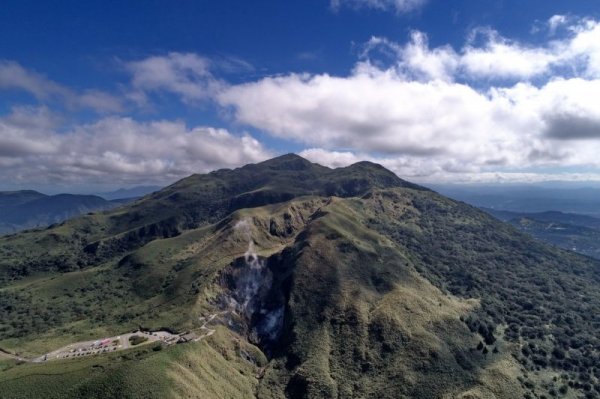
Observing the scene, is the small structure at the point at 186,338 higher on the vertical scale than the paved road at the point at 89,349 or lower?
higher

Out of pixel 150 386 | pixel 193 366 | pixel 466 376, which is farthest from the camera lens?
pixel 466 376

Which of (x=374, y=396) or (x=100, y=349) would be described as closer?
(x=374, y=396)

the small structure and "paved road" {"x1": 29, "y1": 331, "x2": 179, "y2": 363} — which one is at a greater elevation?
the small structure

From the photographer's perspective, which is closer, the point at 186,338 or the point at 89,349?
the point at 89,349

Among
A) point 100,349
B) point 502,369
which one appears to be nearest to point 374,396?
point 502,369

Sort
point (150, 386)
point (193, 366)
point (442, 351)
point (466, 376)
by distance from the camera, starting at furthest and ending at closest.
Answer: point (442, 351)
point (466, 376)
point (193, 366)
point (150, 386)

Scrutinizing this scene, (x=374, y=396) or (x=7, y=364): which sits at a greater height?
(x=7, y=364)

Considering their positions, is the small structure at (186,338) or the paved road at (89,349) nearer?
the paved road at (89,349)

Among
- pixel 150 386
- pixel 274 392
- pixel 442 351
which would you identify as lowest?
pixel 274 392

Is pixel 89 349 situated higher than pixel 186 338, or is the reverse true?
pixel 186 338

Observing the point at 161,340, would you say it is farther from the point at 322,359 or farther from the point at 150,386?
the point at 322,359

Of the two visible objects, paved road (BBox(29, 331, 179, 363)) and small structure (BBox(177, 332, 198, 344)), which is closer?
paved road (BBox(29, 331, 179, 363))
